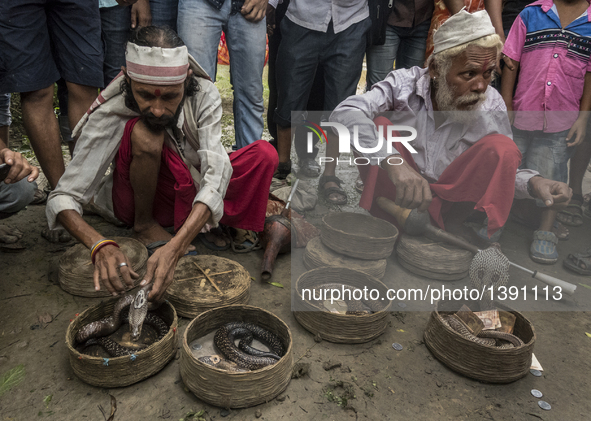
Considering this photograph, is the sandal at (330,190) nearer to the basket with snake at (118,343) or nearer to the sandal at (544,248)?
the basket with snake at (118,343)

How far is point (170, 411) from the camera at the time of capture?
1.78 m

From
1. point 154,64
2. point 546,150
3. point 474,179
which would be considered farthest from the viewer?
point 546,150

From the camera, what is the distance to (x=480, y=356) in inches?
79.1

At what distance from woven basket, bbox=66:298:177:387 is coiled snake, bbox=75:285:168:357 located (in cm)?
7

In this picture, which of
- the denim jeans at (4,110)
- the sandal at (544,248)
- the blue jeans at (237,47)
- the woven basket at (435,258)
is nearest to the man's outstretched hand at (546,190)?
the woven basket at (435,258)

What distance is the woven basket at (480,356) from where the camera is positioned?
6.56 feet

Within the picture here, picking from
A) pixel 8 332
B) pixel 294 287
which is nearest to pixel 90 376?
pixel 8 332

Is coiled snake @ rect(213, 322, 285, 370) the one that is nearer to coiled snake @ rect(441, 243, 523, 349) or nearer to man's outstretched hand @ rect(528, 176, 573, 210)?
coiled snake @ rect(441, 243, 523, 349)

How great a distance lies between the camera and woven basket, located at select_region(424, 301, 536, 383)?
200 centimetres

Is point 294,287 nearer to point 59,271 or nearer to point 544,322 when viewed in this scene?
point 59,271

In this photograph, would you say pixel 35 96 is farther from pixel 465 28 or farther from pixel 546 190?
pixel 546 190

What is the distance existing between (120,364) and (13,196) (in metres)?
1.52

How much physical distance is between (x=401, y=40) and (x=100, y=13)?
8.32 feet

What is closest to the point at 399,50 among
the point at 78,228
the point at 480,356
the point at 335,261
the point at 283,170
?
the point at 283,170
